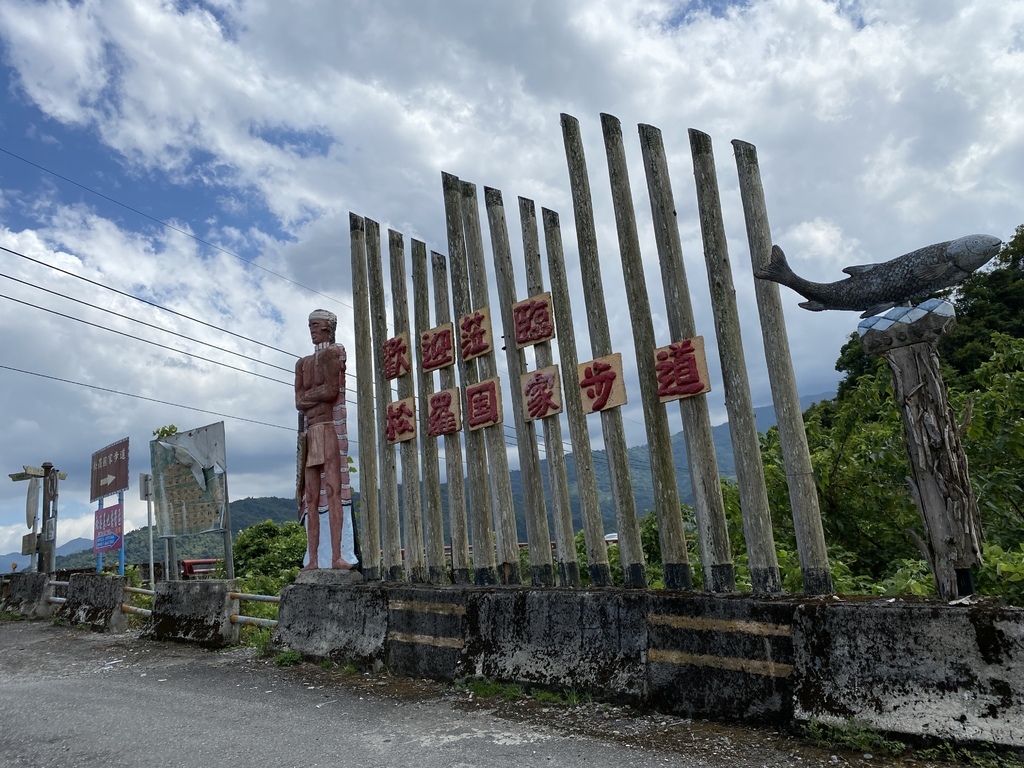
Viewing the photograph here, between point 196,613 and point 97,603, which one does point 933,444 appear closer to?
point 196,613

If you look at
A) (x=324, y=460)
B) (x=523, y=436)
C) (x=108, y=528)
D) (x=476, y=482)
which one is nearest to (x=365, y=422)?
(x=324, y=460)

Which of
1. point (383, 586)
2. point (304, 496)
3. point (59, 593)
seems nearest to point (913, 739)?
point (383, 586)

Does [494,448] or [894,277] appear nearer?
[894,277]

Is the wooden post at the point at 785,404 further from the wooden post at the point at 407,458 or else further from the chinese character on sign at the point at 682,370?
the wooden post at the point at 407,458

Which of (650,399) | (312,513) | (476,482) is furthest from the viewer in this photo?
(312,513)

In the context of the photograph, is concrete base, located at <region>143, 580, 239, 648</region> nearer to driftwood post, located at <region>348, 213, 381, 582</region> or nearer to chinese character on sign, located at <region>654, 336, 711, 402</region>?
driftwood post, located at <region>348, 213, 381, 582</region>

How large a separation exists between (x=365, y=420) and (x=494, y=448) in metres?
1.84

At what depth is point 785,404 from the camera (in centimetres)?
445

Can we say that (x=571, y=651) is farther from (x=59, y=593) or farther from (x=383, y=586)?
(x=59, y=593)

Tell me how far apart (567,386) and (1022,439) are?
3.44 meters

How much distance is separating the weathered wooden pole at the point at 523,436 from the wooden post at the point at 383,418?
174cm

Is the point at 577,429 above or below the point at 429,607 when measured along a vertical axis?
above

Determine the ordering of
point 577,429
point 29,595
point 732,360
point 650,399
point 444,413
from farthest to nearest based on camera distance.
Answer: point 29,595 → point 444,413 → point 577,429 → point 650,399 → point 732,360

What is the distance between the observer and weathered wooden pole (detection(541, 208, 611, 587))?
17.6ft
